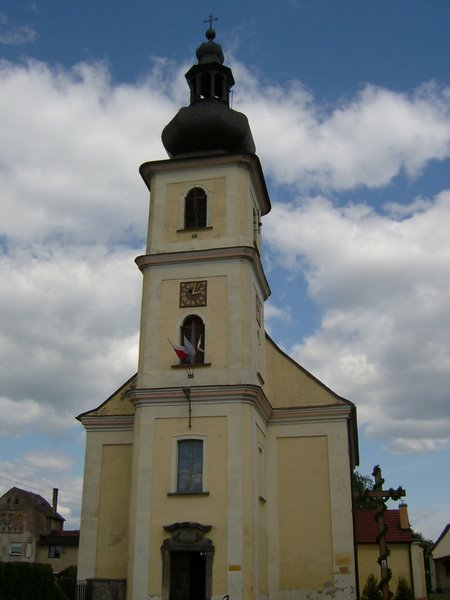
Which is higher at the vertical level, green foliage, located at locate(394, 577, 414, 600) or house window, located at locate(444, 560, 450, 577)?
house window, located at locate(444, 560, 450, 577)

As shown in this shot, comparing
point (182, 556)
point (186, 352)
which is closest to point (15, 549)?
point (182, 556)

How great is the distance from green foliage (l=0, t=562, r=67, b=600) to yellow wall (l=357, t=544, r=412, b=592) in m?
19.8

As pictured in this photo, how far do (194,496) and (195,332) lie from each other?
4.96 m

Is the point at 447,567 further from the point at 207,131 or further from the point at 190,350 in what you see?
the point at 207,131

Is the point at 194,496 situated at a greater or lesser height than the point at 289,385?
lesser

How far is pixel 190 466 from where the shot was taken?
66.2 feet

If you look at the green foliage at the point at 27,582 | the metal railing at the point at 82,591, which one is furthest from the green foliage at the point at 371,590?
the green foliage at the point at 27,582

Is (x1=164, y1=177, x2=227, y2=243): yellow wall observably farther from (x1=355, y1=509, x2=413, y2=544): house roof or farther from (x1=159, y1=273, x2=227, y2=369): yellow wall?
(x1=355, y1=509, x2=413, y2=544): house roof

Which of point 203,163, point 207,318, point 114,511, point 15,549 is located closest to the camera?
point 207,318

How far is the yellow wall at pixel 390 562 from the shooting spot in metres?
32.4

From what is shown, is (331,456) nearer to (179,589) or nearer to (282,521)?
(282,521)

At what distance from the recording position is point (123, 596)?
787 inches

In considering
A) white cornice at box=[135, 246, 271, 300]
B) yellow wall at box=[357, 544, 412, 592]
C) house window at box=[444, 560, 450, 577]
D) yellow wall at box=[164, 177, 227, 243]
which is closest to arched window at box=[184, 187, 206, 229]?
yellow wall at box=[164, 177, 227, 243]

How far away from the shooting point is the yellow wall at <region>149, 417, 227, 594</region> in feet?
62.3
